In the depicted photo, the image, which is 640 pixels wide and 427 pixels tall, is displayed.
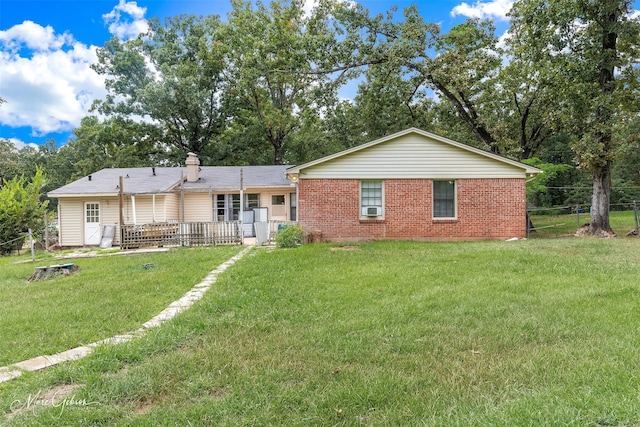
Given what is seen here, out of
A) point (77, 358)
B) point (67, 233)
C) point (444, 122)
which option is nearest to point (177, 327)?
point (77, 358)

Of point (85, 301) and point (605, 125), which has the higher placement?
point (605, 125)

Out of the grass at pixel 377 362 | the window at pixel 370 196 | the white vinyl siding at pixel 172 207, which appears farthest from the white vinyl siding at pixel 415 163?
the white vinyl siding at pixel 172 207

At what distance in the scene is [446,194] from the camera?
12.8 m

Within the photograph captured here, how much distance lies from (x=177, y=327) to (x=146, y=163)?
1035 inches

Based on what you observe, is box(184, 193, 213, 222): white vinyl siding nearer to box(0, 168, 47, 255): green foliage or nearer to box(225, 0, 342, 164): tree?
box(0, 168, 47, 255): green foliage

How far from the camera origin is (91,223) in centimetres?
1634

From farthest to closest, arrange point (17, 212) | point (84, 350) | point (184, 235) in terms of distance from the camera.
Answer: point (17, 212), point (184, 235), point (84, 350)

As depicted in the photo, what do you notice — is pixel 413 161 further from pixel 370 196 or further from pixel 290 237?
pixel 290 237

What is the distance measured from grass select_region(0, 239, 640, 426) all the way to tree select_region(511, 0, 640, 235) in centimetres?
1021

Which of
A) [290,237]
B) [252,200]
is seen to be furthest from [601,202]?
[252,200]

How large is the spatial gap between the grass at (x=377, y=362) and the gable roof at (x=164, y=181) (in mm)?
11637

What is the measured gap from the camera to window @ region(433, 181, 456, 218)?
41.9ft

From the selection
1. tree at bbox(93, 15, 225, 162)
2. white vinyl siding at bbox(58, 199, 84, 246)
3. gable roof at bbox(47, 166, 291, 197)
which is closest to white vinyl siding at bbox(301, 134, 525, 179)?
gable roof at bbox(47, 166, 291, 197)

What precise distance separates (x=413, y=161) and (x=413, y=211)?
5.87 feet
